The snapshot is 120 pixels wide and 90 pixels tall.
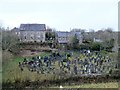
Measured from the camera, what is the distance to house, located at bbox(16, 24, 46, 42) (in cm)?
2525

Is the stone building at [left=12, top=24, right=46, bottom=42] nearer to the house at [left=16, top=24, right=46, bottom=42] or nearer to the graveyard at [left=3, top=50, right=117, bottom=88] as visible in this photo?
the house at [left=16, top=24, right=46, bottom=42]

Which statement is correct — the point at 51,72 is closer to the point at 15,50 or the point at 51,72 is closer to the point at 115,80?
the point at 115,80

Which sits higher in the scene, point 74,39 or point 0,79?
point 74,39

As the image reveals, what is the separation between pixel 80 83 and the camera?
11062 millimetres

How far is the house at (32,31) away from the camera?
82.8 ft

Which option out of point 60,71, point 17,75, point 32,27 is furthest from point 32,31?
point 17,75

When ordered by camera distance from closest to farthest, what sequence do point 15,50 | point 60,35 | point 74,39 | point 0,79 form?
point 0,79
point 15,50
point 74,39
point 60,35

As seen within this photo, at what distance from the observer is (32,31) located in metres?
26.6

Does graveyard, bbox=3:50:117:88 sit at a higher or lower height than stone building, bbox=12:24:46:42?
lower

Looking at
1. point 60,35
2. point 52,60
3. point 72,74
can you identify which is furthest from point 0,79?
point 60,35

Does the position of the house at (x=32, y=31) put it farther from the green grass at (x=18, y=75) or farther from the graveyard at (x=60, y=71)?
the green grass at (x=18, y=75)

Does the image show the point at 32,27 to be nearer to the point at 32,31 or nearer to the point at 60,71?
the point at 32,31

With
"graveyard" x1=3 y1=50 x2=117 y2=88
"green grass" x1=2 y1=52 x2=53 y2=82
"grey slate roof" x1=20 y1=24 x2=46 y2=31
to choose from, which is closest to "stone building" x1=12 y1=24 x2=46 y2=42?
"grey slate roof" x1=20 y1=24 x2=46 y2=31

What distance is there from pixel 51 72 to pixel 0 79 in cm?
238
